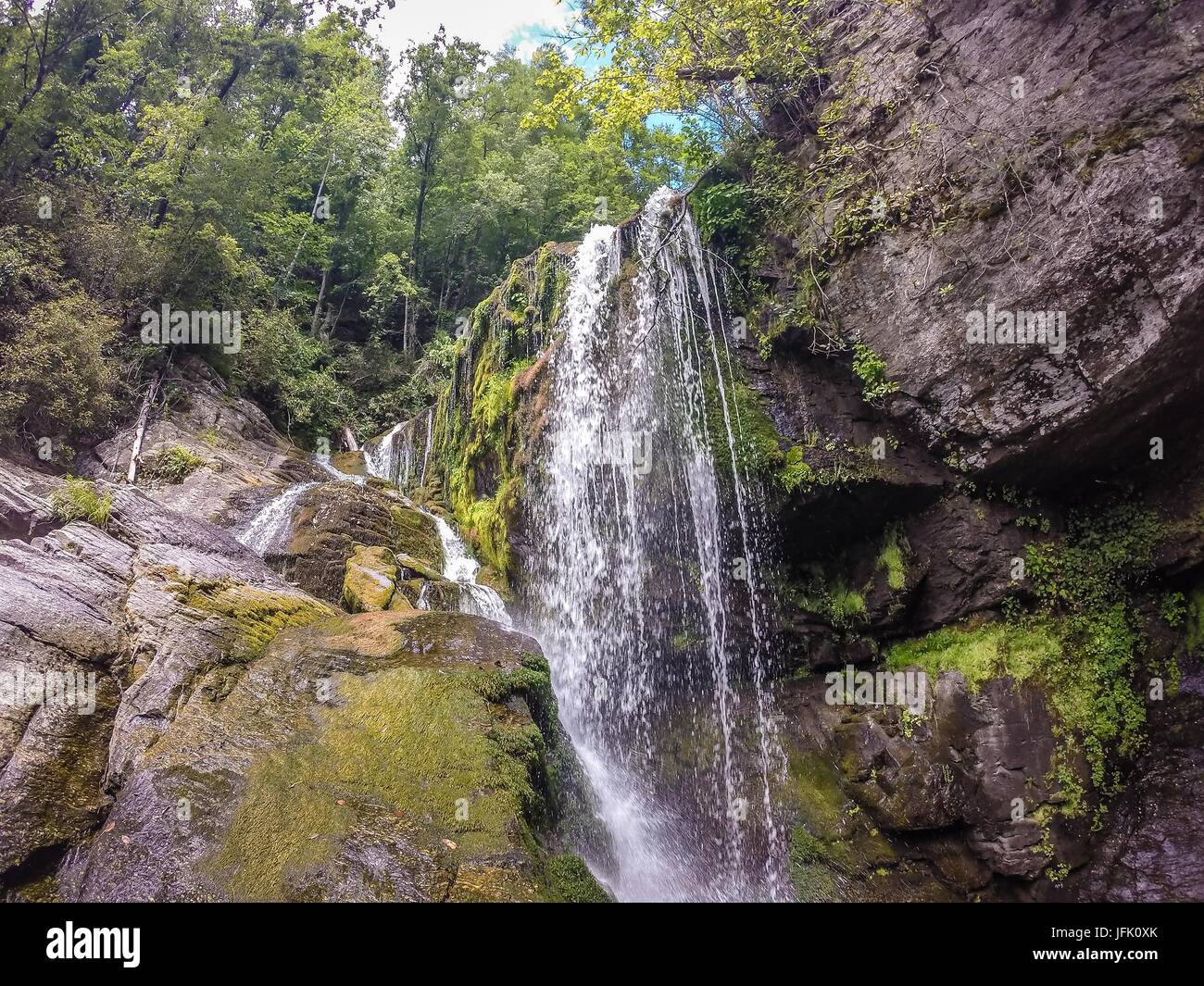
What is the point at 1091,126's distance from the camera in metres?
6.75

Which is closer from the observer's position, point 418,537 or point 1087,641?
point 1087,641

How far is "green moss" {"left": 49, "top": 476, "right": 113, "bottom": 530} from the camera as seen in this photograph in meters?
6.51

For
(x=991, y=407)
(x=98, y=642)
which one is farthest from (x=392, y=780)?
(x=991, y=407)

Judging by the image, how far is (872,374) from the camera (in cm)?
809

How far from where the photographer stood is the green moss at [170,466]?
1212cm

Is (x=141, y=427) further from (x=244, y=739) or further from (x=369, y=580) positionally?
(x=244, y=739)

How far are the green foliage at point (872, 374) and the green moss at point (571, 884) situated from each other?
658cm

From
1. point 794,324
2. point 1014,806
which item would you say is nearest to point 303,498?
point 794,324

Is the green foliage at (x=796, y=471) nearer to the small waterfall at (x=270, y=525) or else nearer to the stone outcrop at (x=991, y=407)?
the stone outcrop at (x=991, y=407)

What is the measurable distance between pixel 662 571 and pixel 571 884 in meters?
5.84

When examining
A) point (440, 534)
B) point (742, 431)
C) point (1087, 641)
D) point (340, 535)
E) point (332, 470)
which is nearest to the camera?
point (1087, 641)

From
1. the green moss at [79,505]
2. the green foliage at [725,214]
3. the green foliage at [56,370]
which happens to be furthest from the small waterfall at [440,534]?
the green foliage at [725,214]

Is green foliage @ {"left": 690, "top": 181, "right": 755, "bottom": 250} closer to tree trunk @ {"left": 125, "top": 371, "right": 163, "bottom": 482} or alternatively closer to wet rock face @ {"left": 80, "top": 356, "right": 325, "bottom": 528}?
wet rock face @ {"left": 80, "top": 356, "right": 325, "bottom": 528}
